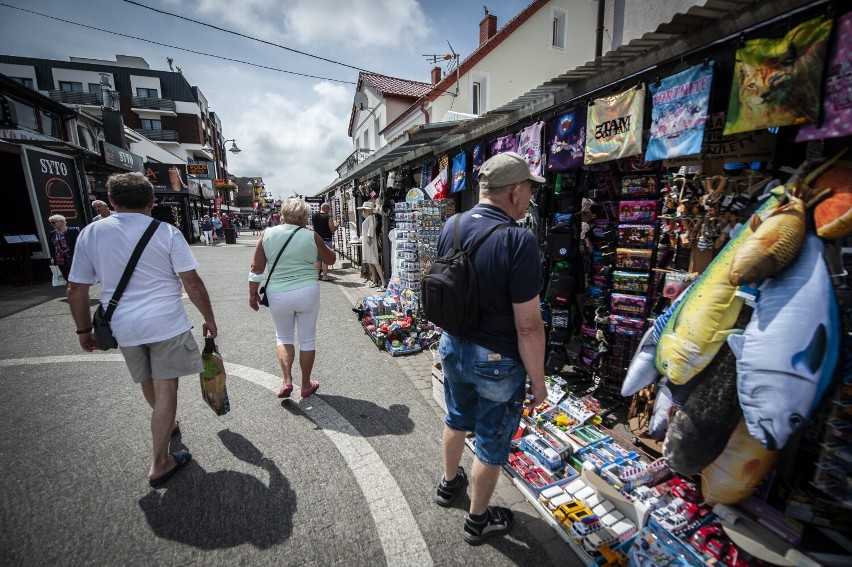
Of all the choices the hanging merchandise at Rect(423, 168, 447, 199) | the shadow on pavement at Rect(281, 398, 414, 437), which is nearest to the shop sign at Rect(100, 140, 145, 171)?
the hanging merchandise at Rect(423, 168, 447, 199)

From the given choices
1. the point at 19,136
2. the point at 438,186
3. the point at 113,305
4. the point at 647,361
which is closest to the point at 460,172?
the point at 438,186

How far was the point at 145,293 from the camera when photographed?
95.8 inches

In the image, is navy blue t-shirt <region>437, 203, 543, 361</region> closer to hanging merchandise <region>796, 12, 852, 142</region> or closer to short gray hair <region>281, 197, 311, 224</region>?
hanging merchandise <region>796, 12, 852, 142</region>

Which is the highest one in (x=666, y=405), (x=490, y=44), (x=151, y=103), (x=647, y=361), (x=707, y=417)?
(x=151, y=103)

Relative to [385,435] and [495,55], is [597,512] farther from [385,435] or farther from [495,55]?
[495,55]

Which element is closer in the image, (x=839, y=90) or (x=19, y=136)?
(x=839, y=90)

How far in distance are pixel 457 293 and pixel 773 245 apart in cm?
160

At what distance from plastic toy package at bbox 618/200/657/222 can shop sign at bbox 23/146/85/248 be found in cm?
1418

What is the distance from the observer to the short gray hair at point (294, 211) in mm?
3539

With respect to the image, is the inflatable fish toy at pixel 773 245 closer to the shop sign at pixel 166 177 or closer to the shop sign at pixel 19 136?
the shop sign at pixel 19 136

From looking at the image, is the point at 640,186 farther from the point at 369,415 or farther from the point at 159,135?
the point at 159,135

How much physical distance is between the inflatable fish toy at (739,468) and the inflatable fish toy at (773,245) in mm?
849

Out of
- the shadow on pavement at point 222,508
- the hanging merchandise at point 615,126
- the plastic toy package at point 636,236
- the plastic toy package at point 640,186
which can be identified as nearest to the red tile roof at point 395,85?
the hanging merchandise at point 615,126

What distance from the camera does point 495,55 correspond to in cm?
1486
